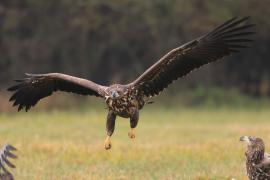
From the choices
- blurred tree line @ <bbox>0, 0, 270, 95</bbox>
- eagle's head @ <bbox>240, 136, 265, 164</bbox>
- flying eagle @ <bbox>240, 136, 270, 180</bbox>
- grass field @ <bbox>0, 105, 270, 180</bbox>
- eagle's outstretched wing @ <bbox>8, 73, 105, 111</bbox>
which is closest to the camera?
flying eagle @ <bbox>240, 136, 270, 180</bbox>

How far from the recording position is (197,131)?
1903 centimetres

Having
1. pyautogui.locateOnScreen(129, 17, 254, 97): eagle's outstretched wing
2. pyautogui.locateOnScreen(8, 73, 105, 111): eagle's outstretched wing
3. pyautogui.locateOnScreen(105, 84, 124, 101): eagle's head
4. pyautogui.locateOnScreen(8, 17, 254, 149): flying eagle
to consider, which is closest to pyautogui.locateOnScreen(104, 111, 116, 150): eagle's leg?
pyautogui.locateOnScreen(8, 17, 254, 149): flying eagle

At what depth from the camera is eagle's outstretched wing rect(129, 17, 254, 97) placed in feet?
33.9

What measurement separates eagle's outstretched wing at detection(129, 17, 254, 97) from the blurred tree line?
59.0ft

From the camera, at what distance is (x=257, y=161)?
8.18 metres

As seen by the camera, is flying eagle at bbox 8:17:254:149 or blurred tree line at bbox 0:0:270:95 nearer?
flying eagle at bbox 8:17:254:149

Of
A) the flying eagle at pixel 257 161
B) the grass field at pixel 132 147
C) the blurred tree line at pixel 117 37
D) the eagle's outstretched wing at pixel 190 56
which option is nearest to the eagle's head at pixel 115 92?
the eagle's outstretched wing at pixel 190 56

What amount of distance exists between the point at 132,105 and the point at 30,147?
3.34 metres

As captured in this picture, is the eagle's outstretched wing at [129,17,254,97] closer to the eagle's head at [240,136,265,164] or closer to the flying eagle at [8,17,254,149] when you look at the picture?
the flying eagle at [8,17,254,149]

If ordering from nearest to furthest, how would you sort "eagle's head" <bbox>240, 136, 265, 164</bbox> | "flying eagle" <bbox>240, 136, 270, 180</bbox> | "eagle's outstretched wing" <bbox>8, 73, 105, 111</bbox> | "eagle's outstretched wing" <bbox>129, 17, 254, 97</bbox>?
"flying eagle" <bbox>240, 136, 270, 180</bbox> → "eagle's head" <bbox>240, 136, 265, 164</bbox> → "eagle's outstretched wing" <bbox>129, 17, 254, 97</bbox> → "eagle's outstretched wing" <bbox>8, 73, 105, 111</bbox>

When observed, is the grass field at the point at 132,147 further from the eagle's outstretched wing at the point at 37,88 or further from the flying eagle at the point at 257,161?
the flying eagle at the point at 257,161

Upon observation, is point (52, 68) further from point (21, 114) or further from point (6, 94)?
point (21, 114)

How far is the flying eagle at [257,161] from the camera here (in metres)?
8.04

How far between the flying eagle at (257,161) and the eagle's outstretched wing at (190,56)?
2.09m
